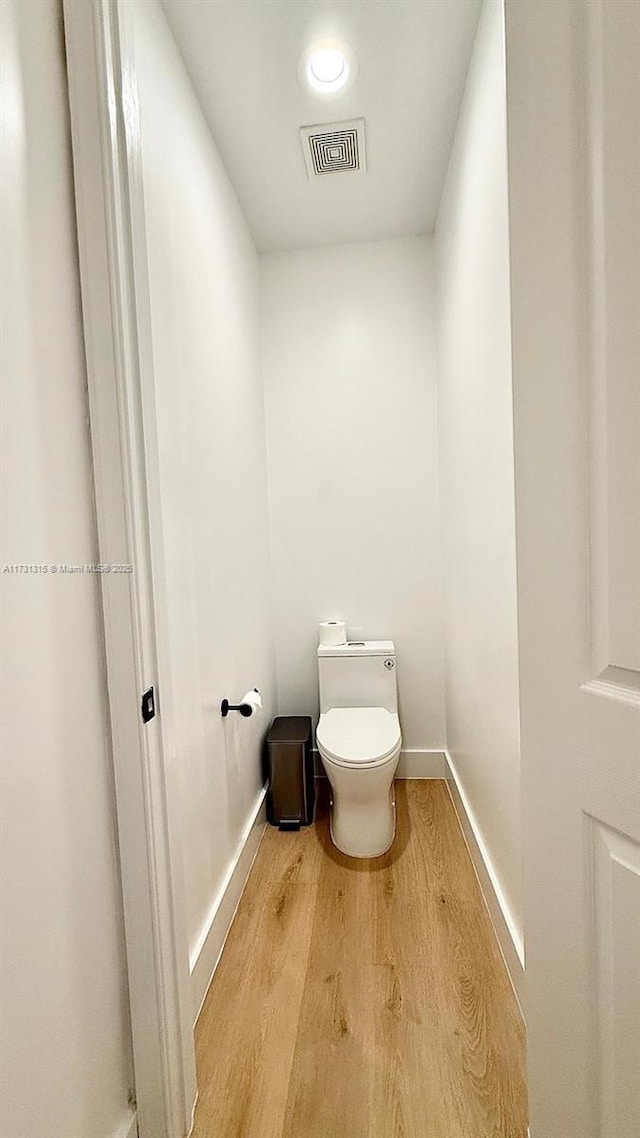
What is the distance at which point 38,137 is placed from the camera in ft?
2.75

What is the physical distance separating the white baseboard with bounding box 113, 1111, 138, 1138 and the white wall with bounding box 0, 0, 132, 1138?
0.09 feet

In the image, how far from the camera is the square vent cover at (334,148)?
181cm

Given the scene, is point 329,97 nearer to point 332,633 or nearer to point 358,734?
point 332,633

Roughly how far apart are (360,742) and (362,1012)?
82 centimetres

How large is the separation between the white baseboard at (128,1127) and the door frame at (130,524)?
1 centimetres

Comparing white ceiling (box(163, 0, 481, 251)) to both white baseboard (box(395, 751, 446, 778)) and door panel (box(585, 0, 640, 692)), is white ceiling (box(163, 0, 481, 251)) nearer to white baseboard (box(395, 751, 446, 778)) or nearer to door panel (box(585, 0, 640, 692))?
door panel (box(585, 0, 640, 692))

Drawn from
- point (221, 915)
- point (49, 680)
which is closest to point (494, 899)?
point (221, 915)

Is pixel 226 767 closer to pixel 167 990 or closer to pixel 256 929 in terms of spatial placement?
pixel 256 929

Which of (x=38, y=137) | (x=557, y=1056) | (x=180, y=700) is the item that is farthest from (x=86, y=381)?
(x=557, y=1056)

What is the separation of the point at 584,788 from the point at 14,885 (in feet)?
2.59

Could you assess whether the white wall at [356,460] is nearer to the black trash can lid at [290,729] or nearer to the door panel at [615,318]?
the black trash can lid at [290,729]

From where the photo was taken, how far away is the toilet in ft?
6.33

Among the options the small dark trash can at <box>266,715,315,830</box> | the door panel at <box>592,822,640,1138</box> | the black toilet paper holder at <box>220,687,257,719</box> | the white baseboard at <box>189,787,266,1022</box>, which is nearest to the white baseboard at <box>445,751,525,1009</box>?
the door panel at <box>592,822,640,1138</box>

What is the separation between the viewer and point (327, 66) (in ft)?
5.12
